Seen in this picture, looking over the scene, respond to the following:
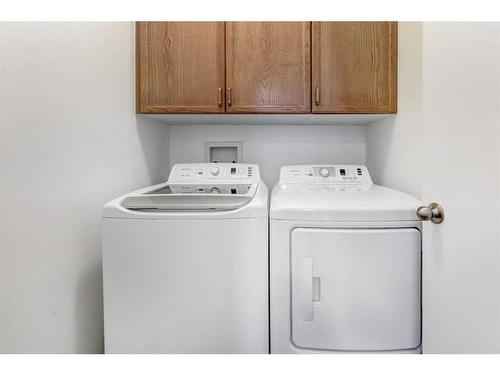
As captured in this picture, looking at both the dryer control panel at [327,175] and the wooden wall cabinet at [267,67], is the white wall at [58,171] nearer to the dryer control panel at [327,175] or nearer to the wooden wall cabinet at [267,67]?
the wooden wall cabinet at [267,67]

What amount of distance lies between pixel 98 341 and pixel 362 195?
139 cm

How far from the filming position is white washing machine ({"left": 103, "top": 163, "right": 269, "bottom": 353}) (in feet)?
3.58

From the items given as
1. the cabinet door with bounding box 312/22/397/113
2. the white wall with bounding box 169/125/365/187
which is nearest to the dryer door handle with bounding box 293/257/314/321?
the cabinet door with bounding box 312/22/397/113

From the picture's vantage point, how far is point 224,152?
6.74ft

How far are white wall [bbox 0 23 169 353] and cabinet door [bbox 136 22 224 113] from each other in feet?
0.32

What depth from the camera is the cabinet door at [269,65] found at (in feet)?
5.09

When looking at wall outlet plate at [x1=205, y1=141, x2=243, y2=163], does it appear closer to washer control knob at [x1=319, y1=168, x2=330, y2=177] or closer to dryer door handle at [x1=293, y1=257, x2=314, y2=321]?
washer control knob at [x1=319, y1=168, x2=330, y2=177]

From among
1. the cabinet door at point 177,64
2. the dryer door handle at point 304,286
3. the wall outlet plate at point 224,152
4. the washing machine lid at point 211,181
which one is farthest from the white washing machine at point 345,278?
the wall outlet plate at point 224,152

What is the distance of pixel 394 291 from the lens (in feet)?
3.65

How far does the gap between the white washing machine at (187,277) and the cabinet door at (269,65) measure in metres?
0.71

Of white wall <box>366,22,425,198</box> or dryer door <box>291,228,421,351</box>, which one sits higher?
white wall <box>366,22,425,198</box>

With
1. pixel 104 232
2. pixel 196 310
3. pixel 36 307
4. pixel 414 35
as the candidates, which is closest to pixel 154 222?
pixel 104 232

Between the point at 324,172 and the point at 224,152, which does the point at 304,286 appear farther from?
the point at 224,152

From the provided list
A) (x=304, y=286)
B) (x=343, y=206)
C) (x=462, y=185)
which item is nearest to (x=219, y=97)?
(x=343, y=206)
